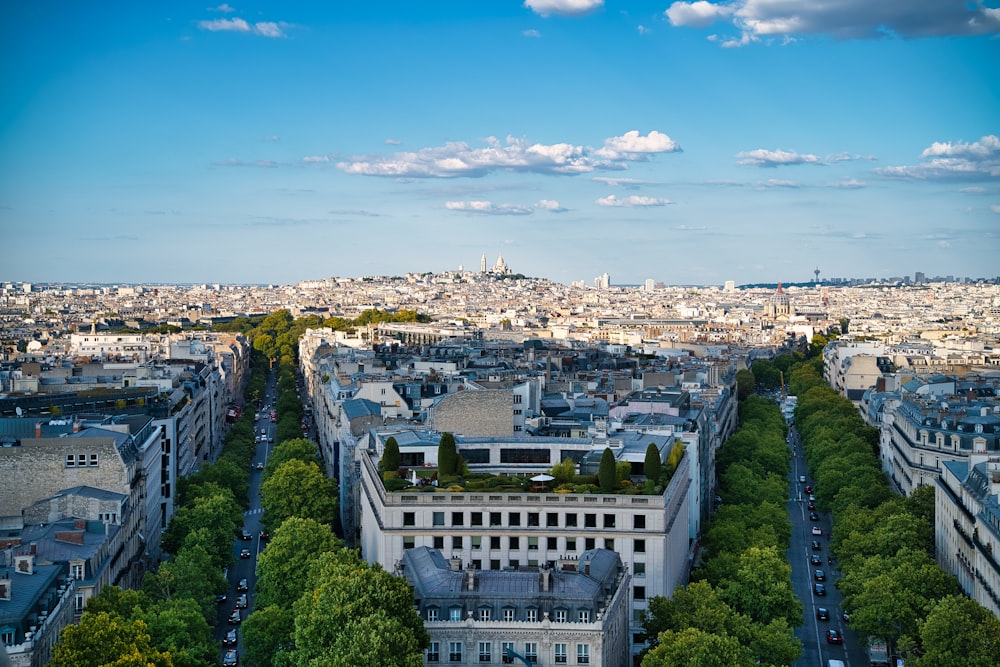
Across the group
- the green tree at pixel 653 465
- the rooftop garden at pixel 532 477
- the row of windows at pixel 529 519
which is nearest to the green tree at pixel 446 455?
the rooftop garden at pixel 532 477

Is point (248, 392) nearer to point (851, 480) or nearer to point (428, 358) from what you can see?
point (428, 358)

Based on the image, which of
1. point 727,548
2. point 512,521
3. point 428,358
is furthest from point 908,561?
point 428,358

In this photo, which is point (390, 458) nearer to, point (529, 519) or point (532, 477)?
point (532, 477)

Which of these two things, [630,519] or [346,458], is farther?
[346,458]

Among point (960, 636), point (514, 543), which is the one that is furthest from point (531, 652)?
point (960, 636)

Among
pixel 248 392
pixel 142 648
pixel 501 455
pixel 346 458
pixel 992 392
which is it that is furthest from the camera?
pixel 248 392

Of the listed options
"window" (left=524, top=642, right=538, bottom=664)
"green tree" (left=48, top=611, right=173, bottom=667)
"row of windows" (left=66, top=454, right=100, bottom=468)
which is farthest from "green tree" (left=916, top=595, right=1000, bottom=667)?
"row of windows" (left=66, top=454, right=100, bottom=468)

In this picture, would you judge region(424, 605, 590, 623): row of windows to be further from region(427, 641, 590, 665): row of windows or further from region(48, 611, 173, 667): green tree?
region(48, 611, 173, 667): green tree
